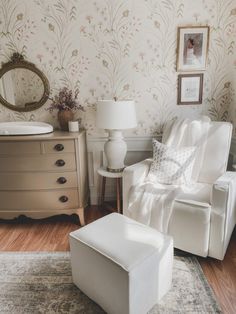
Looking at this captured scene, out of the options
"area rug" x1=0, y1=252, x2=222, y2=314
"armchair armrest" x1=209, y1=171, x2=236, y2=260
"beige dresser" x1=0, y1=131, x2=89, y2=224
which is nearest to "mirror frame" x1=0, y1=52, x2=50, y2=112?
"beige dresser" x1=0, y1=131, x2=89, y2=224

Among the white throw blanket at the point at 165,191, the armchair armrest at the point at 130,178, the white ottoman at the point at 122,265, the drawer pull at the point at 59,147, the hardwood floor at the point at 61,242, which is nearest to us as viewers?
the white ottoman at the point at 122,265

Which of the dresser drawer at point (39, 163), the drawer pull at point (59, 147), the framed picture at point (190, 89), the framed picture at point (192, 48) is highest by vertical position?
the framed picture at point (192, 48)

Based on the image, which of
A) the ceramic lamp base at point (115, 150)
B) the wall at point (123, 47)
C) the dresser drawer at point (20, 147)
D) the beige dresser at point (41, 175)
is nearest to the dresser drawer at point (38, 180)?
the beige dresser at point (41, 175)

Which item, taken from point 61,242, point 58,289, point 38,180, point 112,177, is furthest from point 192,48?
point 58,289

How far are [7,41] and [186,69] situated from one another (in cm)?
173

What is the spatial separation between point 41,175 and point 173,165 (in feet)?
3.72

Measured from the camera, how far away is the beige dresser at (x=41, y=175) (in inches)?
81.6

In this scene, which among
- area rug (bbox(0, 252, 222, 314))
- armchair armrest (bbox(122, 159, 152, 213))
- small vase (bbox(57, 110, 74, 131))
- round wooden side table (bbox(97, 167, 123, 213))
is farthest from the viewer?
small vase (bbox(57, 110, 74, 131))

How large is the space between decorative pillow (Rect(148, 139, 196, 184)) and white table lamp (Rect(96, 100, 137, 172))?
14.1 inches

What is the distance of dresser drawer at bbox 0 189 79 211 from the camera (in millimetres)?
2193

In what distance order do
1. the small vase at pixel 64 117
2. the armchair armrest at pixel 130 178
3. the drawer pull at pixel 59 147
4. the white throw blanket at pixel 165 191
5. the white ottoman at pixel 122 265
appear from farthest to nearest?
1. the small vase at pixel 64 117
2. the drawer pull at pixel 59 147
3. the armchair armrest at pixel 130 178
4. the white throw blanket at pixel 165 191
5. the white ottoman at pixel 122 265

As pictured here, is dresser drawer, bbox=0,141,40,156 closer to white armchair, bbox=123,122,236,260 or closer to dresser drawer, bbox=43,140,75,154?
dresser drawer, bbox=43,140,75,154

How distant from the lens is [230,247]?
191cm

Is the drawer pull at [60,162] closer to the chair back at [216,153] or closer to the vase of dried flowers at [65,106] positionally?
the vase of dried flowers at [65,106]
